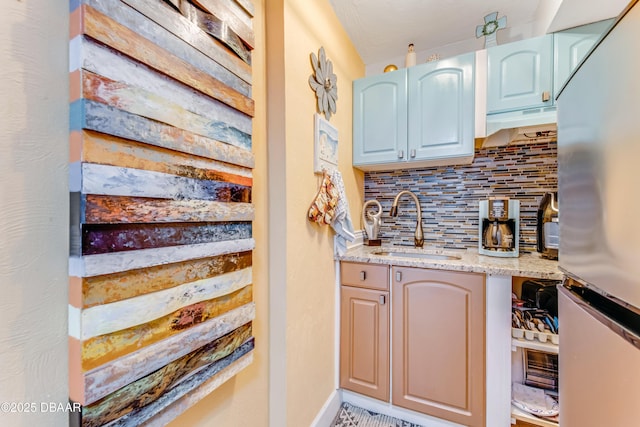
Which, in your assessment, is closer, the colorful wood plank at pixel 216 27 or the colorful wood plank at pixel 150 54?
the colorful wood plank at pixel 150 54

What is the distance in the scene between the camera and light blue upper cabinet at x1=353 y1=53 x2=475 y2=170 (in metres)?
1.59

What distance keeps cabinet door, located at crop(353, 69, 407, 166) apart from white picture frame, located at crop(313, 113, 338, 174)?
379mm

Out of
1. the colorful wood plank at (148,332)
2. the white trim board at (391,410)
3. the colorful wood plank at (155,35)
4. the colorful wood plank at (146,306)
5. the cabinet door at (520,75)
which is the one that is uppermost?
the cabinet door at (520,75)

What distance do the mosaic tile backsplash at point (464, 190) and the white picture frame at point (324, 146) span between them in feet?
2.36

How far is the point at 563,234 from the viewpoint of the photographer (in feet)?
2.34

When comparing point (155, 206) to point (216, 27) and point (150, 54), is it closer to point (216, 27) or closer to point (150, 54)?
point (150, 54)

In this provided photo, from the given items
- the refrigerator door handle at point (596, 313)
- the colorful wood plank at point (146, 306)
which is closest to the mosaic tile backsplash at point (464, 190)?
the refrigerator door handle at point (596, 313)

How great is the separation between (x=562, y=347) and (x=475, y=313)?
60 centimetres

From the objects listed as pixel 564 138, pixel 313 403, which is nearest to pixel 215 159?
pixel 564 138

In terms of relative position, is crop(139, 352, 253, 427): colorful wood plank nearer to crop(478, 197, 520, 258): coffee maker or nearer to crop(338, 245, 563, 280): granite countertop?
crop(338, 245, 563, 280): granite countertop

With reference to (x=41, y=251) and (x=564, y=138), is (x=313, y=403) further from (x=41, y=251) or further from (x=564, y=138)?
(x=564, y=138)

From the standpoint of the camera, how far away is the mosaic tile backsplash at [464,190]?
66.7 inches

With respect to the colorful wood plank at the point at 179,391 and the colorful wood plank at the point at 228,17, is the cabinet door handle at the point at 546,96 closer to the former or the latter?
the colorful wood plank at the point at 228,17

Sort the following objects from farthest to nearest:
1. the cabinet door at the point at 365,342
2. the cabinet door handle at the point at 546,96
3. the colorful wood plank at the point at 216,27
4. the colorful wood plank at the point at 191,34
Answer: the cabinet door at the point at 365,342
the cabinet door handle at the point at 546,96
the colorful wood plank at the point at 216,27
the colorful wood plank at the point at 191,34
